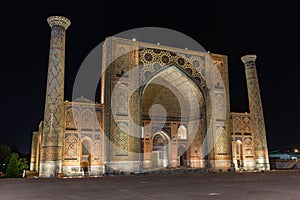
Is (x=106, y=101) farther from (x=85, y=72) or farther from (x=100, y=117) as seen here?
(x=85, y=72)

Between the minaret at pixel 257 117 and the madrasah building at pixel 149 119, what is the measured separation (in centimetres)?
7

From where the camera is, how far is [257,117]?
1958 cm

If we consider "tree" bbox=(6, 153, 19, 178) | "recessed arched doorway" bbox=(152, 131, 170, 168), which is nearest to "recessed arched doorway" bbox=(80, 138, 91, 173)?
"tree" bbox=(6, 153, 19, 178)

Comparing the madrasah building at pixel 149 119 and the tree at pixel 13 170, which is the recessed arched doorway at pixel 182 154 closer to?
the madrasah building at pixel 149 119

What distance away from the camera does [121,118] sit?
1638 centimetres

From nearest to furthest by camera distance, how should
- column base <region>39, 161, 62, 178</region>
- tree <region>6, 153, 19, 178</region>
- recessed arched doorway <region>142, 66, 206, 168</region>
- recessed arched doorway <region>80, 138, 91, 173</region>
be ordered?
column base <region>39, 161, 62, 178</region> → tree <region>6, 153, 19, 178</region> → recessed arched doorway <region>80, 138, 91, 173</region> → recessed arched doorway <region>142, 66, 206, 168</region>

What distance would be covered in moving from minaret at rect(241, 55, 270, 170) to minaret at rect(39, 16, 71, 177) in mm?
12809

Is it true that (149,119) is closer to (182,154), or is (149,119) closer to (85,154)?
(182,154)

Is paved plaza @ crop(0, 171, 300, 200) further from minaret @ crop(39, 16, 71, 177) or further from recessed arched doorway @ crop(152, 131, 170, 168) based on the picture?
recessed arched doorway @ crop(152, 131, 170, 168)

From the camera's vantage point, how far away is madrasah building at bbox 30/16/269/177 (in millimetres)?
15477

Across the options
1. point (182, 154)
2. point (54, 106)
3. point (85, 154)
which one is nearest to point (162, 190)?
point (54, 106)

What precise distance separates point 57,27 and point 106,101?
16.5 feet

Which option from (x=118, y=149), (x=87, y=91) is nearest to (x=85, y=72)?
(x=87, y=91)

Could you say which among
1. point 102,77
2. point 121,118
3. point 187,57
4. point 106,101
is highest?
point 187,57
